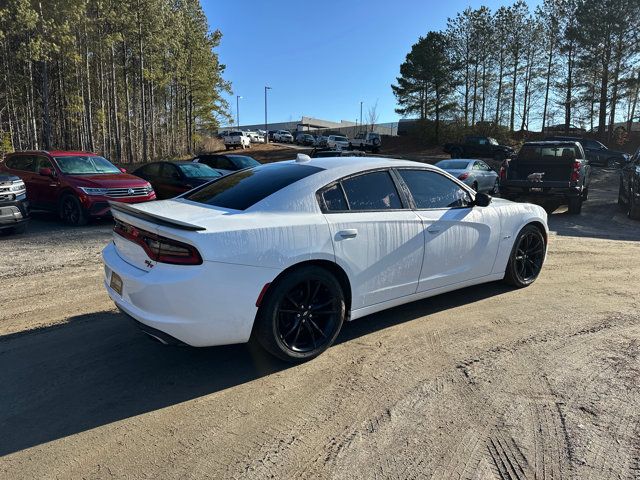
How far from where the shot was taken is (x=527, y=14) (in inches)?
1500

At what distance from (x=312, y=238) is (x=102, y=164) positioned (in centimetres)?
987

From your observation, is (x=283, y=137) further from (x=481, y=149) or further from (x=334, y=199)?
(x=334, y=199)

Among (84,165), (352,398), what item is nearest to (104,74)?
(84,165)

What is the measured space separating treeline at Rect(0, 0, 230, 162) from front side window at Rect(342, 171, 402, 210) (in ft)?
68.3

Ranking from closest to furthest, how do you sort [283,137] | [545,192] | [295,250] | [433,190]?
[295,250], [433,190], [545,192], [283,137]

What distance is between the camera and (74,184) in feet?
33.4

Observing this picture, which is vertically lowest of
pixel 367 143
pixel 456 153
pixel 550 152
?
pixel 550 152

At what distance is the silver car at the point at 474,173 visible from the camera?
588 inches

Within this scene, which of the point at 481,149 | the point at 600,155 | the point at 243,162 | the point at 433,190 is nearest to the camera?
the point at 433,190

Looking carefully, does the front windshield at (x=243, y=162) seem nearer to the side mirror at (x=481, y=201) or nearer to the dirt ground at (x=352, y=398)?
the dirt ground at (x=352, y=398)

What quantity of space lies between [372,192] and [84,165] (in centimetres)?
940

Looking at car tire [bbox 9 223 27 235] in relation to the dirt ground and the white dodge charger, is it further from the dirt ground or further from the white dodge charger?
the white dodge charger

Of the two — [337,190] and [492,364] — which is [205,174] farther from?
[492,364]

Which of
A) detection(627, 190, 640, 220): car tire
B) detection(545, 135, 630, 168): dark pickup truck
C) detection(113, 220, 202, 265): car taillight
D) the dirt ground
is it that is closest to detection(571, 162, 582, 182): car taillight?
detection(627, 190, 640, 220): car tire
